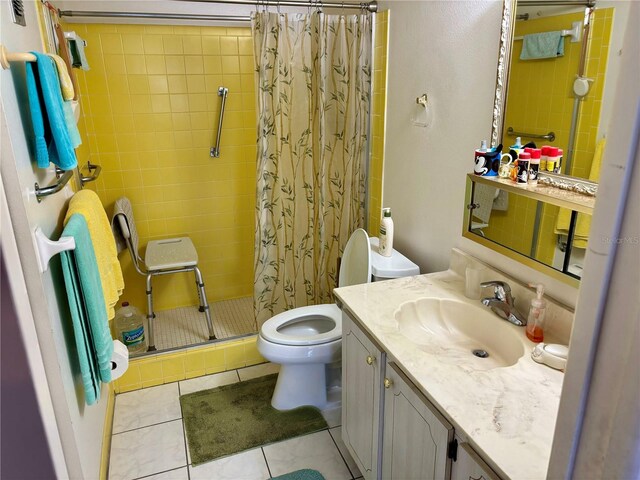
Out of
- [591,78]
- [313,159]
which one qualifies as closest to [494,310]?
[591,78]

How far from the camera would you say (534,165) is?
1479 millimetres

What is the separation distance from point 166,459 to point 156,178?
1735 mm

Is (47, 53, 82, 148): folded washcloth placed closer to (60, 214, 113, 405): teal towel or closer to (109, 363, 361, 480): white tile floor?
(60, 214, 113, 405): teal towel

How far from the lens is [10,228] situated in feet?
3.66

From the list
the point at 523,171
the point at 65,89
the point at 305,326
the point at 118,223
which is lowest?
the point at 305,326

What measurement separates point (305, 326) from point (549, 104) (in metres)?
1.56

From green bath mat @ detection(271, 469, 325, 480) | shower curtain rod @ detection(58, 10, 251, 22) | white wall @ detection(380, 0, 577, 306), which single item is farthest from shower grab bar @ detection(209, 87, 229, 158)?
green bath mat @ detection(271, 469, 325, 480)

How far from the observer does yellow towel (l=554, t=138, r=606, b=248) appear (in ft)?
4.17

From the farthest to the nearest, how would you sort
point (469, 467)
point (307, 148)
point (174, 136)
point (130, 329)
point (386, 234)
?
point (174, 136) → point (130, 329) → point (307, 148) → point (386, 234) → point (469, 467)

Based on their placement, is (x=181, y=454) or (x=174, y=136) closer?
(x=181, y=454)

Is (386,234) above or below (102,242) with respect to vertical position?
below

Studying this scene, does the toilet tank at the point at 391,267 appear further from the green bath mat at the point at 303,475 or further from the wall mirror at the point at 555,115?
the green bath mat at the point at 303,475

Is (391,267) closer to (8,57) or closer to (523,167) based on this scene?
(523,167)

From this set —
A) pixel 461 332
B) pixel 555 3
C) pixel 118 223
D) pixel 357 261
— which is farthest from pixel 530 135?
pixel 118 223
